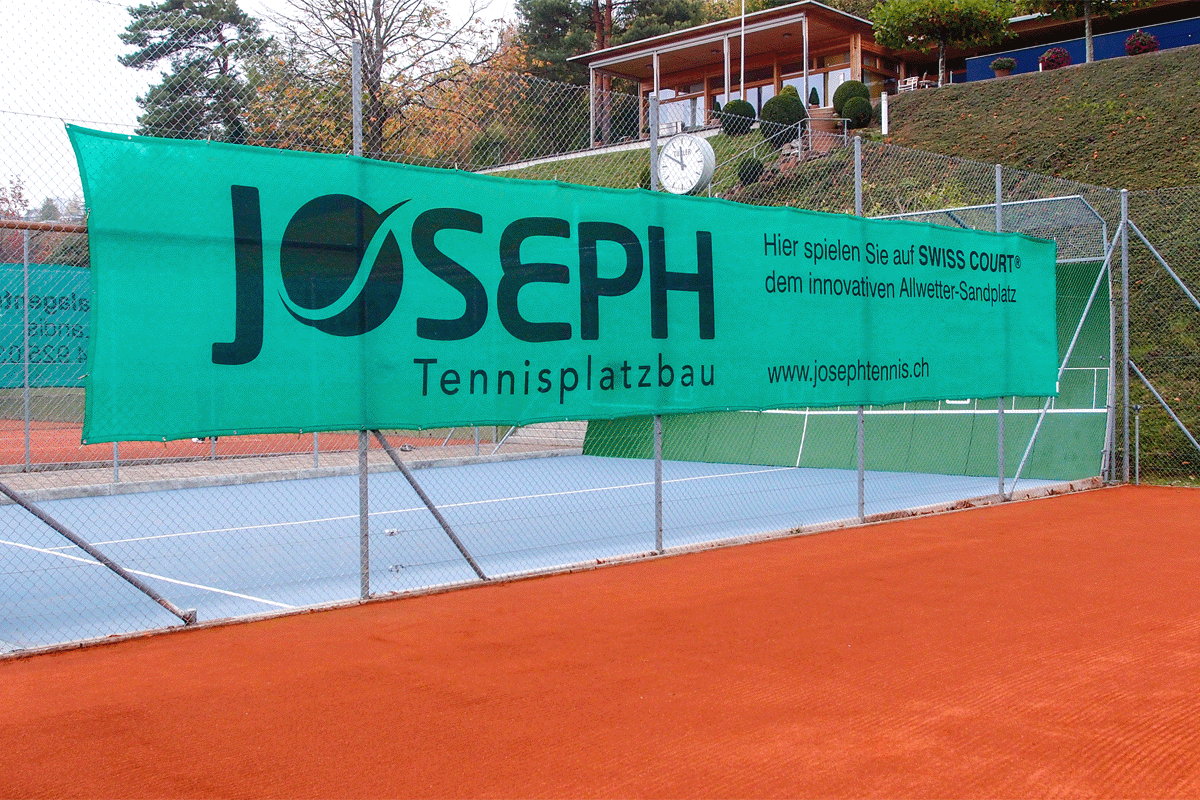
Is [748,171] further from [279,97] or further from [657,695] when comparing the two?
[657,695]

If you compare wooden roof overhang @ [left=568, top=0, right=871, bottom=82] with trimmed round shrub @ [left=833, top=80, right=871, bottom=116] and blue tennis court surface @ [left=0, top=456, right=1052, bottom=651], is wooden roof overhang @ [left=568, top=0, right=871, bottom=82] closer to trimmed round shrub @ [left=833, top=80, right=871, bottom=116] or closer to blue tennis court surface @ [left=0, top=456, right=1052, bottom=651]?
trimmed round shrub @ [left=833, top=80, right=871, bottom=116]

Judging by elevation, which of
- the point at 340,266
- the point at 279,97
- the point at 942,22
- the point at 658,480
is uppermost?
the point at 942,22

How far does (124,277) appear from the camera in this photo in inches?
220

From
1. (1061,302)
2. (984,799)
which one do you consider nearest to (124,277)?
(984,799)

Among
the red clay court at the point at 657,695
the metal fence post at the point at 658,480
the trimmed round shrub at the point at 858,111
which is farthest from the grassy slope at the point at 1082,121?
the red clay court at the point at 657,695

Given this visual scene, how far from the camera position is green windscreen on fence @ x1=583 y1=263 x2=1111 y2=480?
1352 cm

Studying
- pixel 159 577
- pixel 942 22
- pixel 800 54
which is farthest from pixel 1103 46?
pixel 159 577

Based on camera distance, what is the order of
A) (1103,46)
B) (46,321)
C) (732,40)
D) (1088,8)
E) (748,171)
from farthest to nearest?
(732,40) → (1103,46) → (1088,8) → (748,171) → (46,321)

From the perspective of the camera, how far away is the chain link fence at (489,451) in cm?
707

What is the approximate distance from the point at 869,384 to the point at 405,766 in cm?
737

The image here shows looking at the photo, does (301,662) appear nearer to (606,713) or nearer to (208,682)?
(208,682)

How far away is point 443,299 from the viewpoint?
6879 millimetres

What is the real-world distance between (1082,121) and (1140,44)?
18.0 ft

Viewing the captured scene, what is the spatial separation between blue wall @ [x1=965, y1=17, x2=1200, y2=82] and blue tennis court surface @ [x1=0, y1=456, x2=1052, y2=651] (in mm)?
21622
